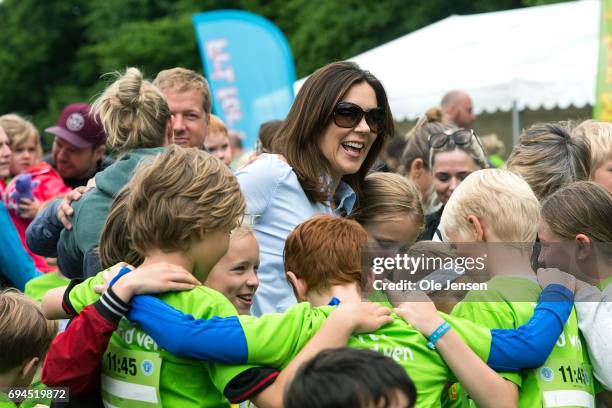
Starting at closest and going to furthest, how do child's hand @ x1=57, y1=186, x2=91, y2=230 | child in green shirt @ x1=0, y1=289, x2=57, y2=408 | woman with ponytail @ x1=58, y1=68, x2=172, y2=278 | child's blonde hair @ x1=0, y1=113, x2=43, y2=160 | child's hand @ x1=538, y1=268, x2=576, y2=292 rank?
child's hand @ x1=538, y1=268, x2=576, y2=292, child in green shirt @ x1=0, y1=289, x2=57, y2=408, woman with ponytail @ x1=58, y1=68, x2=172, y2=278, child's hand @ x1=57, y1=186, x2=91, y2=230, child's blonde hair @ x1=0, y1=113, x2=43, y2=160

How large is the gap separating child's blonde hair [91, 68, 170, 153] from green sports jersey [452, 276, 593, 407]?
1.76m

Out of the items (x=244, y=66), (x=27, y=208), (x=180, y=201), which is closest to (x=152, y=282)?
(x=180, y=201)

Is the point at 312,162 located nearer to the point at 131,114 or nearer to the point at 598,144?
the point at 131,114

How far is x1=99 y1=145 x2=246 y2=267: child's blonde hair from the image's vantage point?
10.5ft

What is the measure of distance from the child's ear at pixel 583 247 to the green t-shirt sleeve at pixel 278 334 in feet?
3.71

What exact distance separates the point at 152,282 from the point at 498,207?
129 cm

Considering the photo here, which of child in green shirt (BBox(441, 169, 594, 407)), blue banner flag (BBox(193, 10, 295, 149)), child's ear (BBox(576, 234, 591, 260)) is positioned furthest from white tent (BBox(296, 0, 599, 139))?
child in green shirt (BBox(441, 169, 594, 407))

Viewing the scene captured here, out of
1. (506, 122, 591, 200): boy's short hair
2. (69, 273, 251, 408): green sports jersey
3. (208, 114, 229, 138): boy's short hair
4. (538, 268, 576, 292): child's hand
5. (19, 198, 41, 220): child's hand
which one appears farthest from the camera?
(208, 114, 229, 138): boy's short hair

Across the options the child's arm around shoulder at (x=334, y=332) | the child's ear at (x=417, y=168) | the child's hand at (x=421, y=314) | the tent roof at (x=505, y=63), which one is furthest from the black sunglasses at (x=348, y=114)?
the tent roof at (x=505, y=63)

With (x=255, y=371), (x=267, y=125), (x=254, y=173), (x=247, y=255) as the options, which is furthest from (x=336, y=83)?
(x=267, y=125)

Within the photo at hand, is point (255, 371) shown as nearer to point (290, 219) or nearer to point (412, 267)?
point (412, 267)

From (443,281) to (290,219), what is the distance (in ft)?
2.63

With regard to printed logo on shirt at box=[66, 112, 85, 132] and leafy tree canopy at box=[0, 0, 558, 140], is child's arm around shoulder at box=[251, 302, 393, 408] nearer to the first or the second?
printed logo on shirt at box=[66, 112, 85, 132]

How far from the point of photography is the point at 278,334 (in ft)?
10.1
